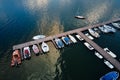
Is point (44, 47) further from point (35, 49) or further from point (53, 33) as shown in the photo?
point (53, 33)

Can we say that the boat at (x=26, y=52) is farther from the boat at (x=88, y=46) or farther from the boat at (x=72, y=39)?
the boat at (x=88, y=46)

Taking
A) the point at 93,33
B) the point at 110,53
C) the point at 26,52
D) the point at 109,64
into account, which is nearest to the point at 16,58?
the point at 26,52

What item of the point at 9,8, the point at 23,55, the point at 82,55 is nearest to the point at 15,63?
the point at 23,55

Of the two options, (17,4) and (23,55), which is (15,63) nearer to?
(23,55)

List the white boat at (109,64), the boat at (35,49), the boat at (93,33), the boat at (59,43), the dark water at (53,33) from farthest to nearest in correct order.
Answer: the boat at (93,33) < the boat at (59,43) < the boat at (35,49) < the dark water at (53,33) < the white boat at (109,64)

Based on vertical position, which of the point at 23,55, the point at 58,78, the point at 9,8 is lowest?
the point at 58,78

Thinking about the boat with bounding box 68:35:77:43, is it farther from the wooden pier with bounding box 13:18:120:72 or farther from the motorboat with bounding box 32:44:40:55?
the motorboat with bounding box 32:44:40:55

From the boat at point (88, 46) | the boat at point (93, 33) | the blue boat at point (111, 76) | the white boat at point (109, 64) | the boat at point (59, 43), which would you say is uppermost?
the boat at point (93, 33)

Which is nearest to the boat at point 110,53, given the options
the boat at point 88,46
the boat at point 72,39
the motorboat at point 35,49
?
the boat at point 88,46

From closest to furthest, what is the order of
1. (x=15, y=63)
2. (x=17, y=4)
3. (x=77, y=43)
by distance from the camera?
(x=15, y=63) → (x=77, y=43) → (x=17, y=4)
